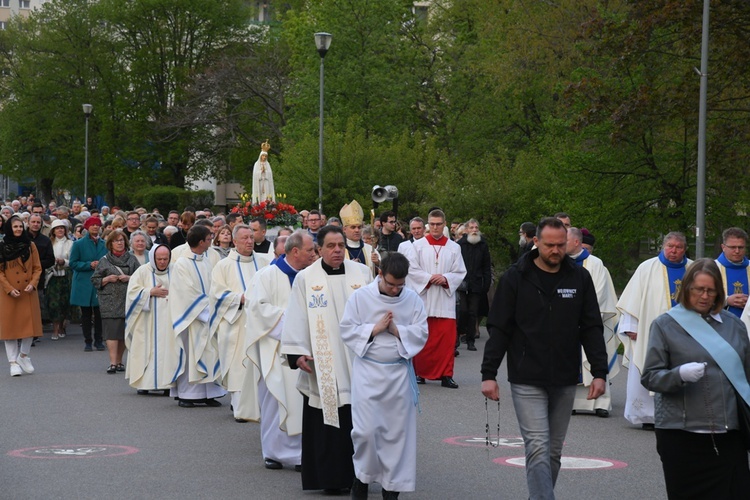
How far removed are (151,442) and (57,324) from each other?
1050 centimetres

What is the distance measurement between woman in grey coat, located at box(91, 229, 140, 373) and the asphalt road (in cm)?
146

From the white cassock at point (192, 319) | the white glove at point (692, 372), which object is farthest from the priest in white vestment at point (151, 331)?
the white glove at point (692, 372)

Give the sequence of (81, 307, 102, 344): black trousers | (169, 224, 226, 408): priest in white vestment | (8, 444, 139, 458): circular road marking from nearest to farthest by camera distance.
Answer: (8, 444, 139, 458): circular road marking < (169, 224, 226, 408): priest in white vestment < (81, 307, 102, 344): black trousers

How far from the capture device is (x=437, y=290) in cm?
1602

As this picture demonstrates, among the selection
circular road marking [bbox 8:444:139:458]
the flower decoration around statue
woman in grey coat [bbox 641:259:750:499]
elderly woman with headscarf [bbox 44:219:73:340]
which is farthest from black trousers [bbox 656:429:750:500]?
the flower decoration around statue

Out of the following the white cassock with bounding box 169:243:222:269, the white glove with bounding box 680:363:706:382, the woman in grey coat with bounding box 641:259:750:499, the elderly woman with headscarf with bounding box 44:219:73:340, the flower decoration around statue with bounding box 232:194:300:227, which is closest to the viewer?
the white glove with bounding box 680:363:706:382

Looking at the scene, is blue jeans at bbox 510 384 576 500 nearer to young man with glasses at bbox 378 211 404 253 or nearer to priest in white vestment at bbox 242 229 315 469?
priest in white vestment at bbox 242 229 315 469

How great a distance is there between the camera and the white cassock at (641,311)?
12289 mm

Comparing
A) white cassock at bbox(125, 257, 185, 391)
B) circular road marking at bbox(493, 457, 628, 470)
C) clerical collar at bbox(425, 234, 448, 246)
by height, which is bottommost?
circular road marking at bbox(493, 457, 628, 470)

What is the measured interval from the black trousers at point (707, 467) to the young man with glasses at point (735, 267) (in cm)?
500

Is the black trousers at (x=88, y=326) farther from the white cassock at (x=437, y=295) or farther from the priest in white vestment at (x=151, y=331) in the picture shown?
the white cassock at (x=437, y=295)

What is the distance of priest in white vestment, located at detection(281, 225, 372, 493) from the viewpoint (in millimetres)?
9016

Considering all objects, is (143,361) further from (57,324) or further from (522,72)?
(522,72)

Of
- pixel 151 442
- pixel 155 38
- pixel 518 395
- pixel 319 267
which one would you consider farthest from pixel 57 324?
pixel 155 38
